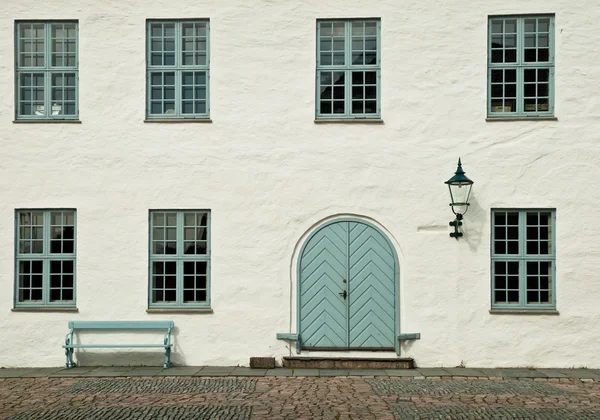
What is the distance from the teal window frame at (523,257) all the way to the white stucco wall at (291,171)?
0.17m

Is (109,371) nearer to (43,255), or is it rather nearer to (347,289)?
(43,255)

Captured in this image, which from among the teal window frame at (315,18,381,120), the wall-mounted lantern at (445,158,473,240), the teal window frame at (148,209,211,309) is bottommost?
the teal window frame at (148,209,211,309)

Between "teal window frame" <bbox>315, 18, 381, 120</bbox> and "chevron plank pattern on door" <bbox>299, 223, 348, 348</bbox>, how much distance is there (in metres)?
2.07

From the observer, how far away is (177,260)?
13.9 metres

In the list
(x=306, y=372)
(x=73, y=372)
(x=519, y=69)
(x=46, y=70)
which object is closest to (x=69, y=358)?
(x=73, y=372)

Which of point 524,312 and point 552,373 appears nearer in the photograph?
point 552,373

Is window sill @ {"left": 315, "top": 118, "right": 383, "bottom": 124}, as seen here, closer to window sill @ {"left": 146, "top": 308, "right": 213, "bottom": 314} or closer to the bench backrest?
window sill @ {"left": 146, "top": 308, "right": 213, "bottom": 314}

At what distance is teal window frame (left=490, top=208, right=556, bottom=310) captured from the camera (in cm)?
1363

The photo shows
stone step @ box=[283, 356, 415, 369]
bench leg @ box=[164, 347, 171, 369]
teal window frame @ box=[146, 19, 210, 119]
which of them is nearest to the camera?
stone step @ box=[283, 356, 415, 369]

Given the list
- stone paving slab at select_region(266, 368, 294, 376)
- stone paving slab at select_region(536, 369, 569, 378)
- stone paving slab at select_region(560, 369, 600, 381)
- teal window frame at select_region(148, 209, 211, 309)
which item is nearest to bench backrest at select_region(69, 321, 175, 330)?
teal window frame at select_region(148, 209, 211, 309)

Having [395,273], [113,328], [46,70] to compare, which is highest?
[46,70]

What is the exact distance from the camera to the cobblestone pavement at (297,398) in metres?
9.91

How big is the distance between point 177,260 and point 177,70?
10.8ft

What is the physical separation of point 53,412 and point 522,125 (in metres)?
8.70
